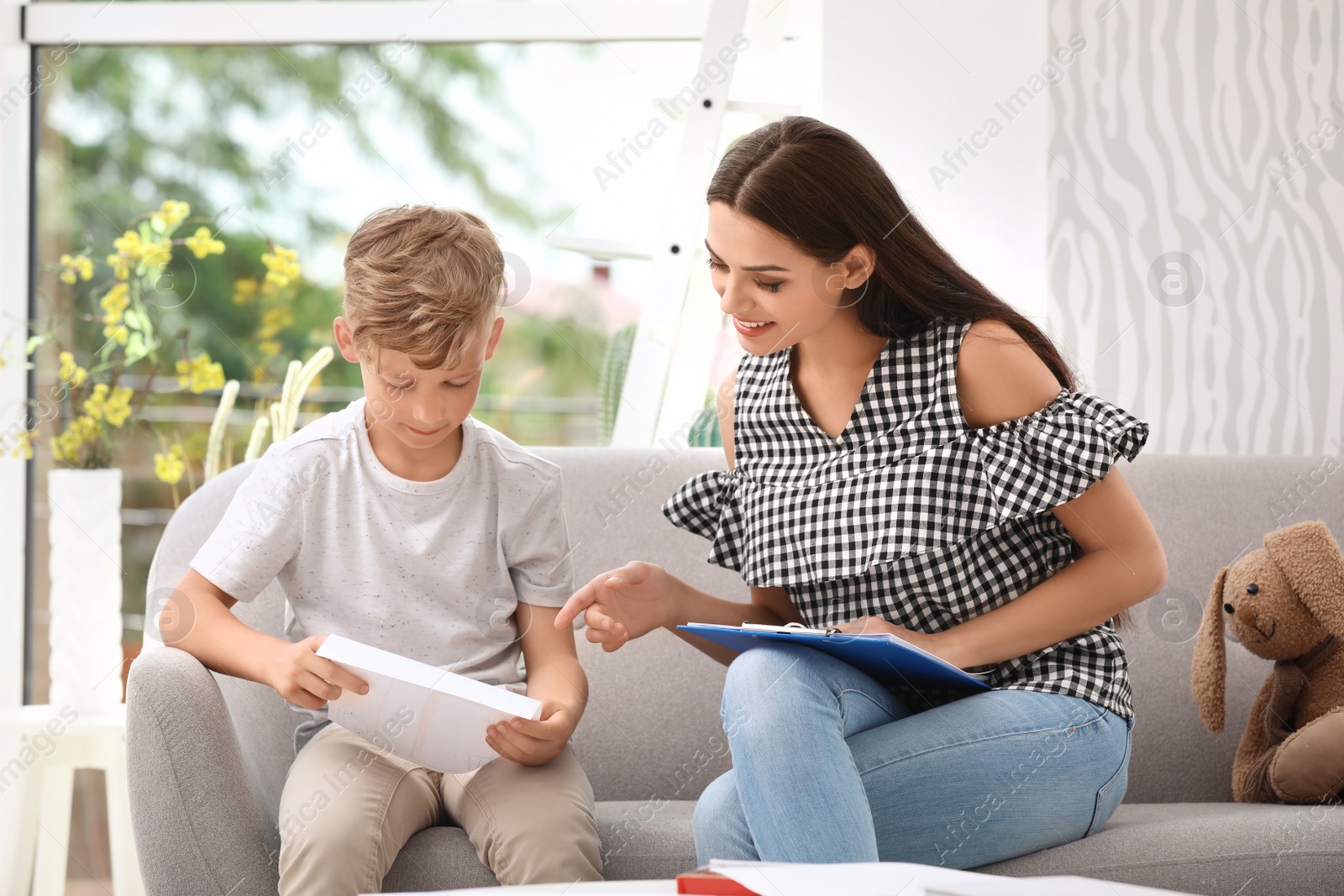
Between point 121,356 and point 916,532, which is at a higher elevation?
point 121,356

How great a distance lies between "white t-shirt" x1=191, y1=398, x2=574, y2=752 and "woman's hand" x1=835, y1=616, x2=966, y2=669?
38 centimetres

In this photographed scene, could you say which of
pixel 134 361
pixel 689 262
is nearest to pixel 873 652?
pixel 689 262

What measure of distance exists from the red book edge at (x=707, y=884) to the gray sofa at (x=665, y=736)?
57 centimetres

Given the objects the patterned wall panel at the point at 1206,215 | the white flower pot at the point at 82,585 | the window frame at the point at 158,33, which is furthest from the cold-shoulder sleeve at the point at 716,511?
the window frame at the point at 158,33

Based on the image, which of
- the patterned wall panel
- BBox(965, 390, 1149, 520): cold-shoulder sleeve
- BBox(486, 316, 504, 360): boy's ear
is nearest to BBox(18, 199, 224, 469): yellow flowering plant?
BBox(486, 316, 504, 360): boy's ear

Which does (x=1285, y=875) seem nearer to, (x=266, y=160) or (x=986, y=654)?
(x=986, y=654)

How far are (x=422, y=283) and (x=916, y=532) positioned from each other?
2.01ft

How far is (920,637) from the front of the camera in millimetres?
1230

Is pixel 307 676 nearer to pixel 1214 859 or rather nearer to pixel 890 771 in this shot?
pixel 890 771

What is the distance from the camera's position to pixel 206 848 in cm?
116

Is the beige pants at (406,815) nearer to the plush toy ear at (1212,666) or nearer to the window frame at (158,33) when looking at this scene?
the plush toy ear at (1212,666)

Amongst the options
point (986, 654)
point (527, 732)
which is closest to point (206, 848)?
point (527, 732)

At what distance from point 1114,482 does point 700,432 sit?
1.01 meters

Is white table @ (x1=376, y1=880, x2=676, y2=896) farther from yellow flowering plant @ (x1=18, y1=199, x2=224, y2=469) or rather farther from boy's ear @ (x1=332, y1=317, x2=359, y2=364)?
yellow flowering plant @ (x1=18, y1=199, x2=224, y2=469)
